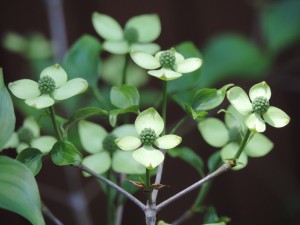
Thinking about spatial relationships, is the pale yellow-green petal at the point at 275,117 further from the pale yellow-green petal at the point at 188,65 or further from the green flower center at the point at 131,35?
the green flower center at the point at 131,35

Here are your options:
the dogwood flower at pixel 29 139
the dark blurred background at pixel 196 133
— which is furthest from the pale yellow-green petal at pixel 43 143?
the dark blurred background at pixel 196 133

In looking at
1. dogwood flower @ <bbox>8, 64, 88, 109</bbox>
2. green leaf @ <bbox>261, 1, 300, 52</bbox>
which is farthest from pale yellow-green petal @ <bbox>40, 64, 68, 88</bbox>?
green leaf @ <bbox>261, 1, 300, 52</bbox>

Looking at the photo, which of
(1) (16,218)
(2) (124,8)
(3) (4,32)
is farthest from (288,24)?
(1) (16,218)

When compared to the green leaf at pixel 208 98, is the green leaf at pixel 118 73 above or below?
below

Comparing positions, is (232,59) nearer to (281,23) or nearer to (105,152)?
(281,23)

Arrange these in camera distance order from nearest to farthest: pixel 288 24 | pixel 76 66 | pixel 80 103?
pixel 76 66, pixel 80 103, pixel 288 24

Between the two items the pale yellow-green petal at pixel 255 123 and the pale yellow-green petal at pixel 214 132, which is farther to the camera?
the pale yellow-green petal at pixel 214 132

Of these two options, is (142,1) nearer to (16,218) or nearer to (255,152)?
(16,218)
